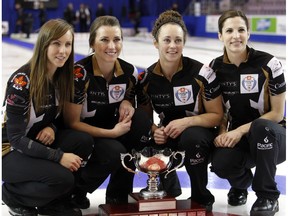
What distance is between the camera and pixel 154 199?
273cm

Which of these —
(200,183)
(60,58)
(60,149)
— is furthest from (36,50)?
(200,183)

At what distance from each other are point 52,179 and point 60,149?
0.64 feet

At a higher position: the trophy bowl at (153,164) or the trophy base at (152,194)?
the trophy bowl at (153,164)

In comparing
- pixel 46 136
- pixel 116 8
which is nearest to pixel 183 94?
pixel 46 136

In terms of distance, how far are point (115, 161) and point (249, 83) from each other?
886mm

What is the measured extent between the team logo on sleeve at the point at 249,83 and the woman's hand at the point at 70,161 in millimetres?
1037

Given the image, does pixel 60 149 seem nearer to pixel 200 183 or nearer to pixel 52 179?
pixel 52 179

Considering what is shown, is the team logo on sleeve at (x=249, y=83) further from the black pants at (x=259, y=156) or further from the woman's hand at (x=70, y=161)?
the woman's hand at (x=70, y=161)

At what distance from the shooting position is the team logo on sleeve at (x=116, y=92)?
312 cm

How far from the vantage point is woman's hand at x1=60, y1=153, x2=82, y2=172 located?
9.07 ft

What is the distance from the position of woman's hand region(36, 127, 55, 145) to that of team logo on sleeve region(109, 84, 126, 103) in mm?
438

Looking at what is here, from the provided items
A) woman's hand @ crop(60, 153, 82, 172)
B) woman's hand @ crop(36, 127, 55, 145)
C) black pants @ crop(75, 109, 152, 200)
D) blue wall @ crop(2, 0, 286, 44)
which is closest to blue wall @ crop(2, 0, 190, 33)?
blue wall @ crop(2, 0, 286, 44)

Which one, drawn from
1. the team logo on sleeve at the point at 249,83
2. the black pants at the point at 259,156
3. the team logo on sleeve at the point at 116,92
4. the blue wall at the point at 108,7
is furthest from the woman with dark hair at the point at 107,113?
the blue wall at the point at 108,7

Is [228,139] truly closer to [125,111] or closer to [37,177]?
[125,111]
